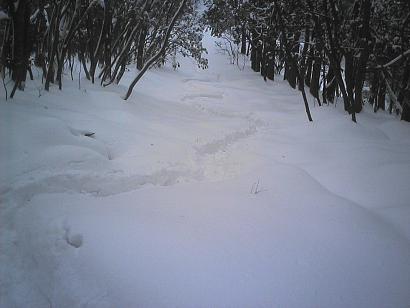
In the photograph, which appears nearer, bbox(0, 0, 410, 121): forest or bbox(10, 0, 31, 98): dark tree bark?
bbox(10, 0, 31, 98): dark tree bark

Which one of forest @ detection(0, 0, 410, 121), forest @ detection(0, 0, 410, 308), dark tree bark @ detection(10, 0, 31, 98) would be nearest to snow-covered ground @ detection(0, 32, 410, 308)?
forest @ detection(0, 0, 410, 308)

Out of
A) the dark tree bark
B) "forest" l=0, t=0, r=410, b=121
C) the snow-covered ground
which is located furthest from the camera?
"forest" l=0, t=0, r=410, b=121

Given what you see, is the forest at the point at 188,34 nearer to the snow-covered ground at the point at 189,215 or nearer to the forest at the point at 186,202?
the forest at the point at 186,202

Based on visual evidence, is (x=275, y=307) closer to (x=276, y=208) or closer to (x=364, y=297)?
(x=364, y=297)

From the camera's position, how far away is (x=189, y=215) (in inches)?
125

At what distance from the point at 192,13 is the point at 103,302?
34.1 ft

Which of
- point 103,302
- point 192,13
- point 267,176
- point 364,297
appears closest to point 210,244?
point 103,302

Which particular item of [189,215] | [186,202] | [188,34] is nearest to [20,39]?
[188,34]

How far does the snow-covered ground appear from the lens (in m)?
2.30

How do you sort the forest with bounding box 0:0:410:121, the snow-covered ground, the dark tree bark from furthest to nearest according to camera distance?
the forest with bounding box 0:0:410:121 → the dark tree bark → the snow-covered ground

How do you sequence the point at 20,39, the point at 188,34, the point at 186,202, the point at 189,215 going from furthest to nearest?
the point at 188,34, the point at 20,39, the point at 186,202, the point at 189,215

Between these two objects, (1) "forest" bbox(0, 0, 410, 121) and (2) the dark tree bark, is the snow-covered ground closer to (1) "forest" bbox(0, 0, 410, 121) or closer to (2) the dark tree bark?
(2) the dark tree bark

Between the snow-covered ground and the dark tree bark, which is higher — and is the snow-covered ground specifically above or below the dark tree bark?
below

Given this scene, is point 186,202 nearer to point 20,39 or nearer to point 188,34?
point 20,39
